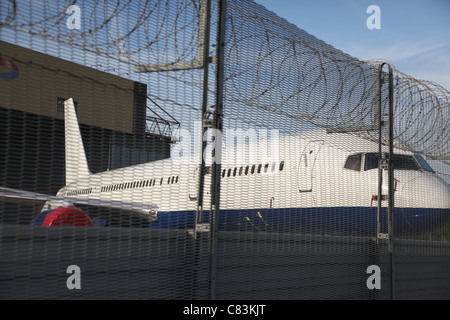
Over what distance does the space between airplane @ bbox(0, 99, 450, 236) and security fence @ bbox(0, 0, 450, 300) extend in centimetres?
1

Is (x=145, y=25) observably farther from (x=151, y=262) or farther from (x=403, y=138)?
(x=403, y=138)

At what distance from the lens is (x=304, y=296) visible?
4.21 m

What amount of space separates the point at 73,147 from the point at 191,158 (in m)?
0.87

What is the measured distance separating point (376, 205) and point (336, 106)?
3.76ft

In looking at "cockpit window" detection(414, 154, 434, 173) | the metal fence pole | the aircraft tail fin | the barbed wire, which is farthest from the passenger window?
the aircraft tail fin

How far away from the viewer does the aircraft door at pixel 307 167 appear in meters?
4.31

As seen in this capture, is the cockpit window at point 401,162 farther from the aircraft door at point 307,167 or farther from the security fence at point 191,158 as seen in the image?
the aircraft door at point 307,167

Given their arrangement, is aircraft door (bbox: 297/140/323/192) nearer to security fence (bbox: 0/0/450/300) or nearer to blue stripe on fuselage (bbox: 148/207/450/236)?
security fence (bbox: 0/0/450/300)

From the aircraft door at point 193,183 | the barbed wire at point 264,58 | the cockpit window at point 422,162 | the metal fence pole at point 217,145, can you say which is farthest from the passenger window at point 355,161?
the aircraft door at point 193,183

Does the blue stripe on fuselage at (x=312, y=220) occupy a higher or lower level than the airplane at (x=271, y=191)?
lower

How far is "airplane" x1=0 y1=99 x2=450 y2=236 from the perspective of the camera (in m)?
3.06

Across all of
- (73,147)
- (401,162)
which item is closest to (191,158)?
(73,147)

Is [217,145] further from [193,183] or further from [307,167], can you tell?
[307,167]
